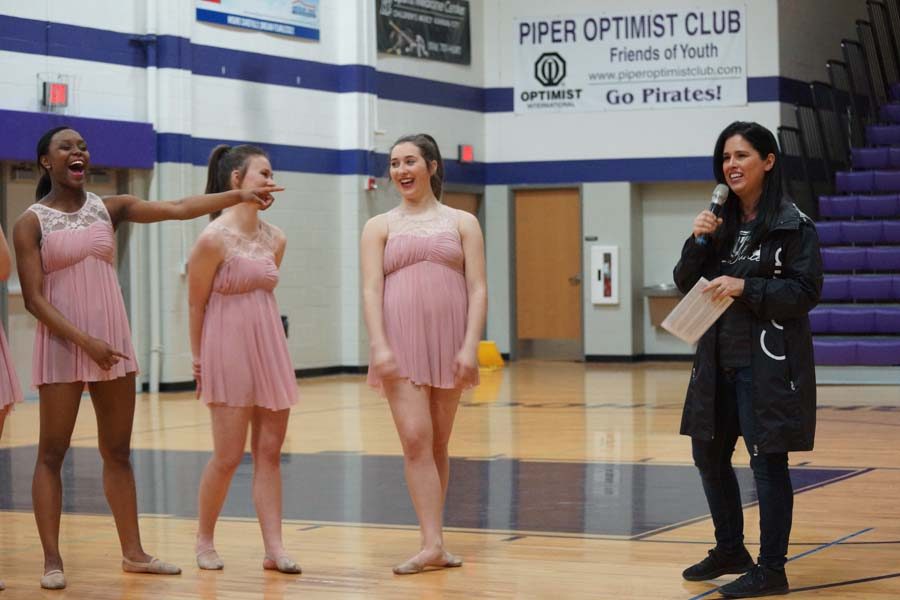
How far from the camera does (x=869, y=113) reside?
67.4 feet

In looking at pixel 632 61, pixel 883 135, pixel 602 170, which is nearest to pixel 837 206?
pixel 883 135

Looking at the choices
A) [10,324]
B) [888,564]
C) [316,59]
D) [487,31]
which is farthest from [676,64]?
[888,564]

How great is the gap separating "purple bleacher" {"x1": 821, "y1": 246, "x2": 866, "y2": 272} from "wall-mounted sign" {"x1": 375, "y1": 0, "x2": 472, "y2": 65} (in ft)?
19.5

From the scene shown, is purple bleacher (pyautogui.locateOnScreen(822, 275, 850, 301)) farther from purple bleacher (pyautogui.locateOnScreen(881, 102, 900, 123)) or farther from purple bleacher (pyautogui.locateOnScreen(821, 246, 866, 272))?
purple bleacher (pyautogui.locateOnScreen(881, 102, 900, 123))

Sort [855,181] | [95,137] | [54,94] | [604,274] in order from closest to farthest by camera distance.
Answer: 1. [54,94]
2. [95,137]
3. [855,181]
4. [604,274]

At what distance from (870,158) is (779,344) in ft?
47.3

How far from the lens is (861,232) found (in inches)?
693

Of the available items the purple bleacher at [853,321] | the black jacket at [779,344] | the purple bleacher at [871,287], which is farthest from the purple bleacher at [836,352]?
the black jacket at [779,344]

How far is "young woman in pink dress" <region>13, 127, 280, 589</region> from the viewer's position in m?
5.82

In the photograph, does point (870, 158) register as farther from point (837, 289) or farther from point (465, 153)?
point (465, 153)

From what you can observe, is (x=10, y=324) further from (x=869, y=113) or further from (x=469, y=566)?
(x=869, y=113)

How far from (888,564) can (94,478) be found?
5119mm

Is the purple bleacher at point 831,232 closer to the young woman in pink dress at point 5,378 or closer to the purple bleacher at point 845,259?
the purple bleacher at point 845,259

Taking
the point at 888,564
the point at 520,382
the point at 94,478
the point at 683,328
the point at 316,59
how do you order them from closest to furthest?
the point at 683,328
the point at 888,564
the point at 94,478
the point at 520,382
the point at 316,59
